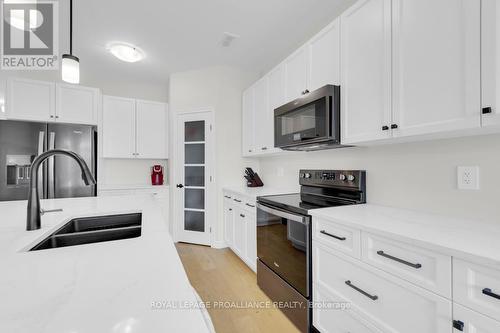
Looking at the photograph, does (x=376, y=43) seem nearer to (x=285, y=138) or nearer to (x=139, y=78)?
(x=285, y=138)

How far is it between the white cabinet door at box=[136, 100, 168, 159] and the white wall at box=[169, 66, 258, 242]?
1.20ft

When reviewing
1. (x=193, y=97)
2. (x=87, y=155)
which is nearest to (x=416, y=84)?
(x=193, y=97)

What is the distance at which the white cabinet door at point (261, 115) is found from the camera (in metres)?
2.72

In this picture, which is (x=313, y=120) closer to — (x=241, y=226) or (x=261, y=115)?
(x=261, y=115)

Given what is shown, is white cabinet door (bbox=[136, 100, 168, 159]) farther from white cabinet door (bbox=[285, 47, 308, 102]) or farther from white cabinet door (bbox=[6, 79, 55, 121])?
white cabinet door (bbox=[285, 47, 308, 102])

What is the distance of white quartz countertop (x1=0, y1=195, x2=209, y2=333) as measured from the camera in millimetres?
409

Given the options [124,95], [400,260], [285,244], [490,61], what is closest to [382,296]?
[400,260]

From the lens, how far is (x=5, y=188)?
2.56m

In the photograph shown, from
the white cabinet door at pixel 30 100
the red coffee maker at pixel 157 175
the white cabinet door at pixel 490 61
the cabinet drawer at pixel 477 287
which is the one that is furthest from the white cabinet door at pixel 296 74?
the white cabinet door at pixel 30 100

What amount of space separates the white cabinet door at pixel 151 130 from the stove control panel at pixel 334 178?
2.48m

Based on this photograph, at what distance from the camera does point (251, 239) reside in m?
2.48

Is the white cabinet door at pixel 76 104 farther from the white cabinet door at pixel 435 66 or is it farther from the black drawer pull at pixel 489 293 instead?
the black drawer pull at pixel 489 293

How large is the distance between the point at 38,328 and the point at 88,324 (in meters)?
0.08

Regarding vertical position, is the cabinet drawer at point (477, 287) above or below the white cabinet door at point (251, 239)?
above
